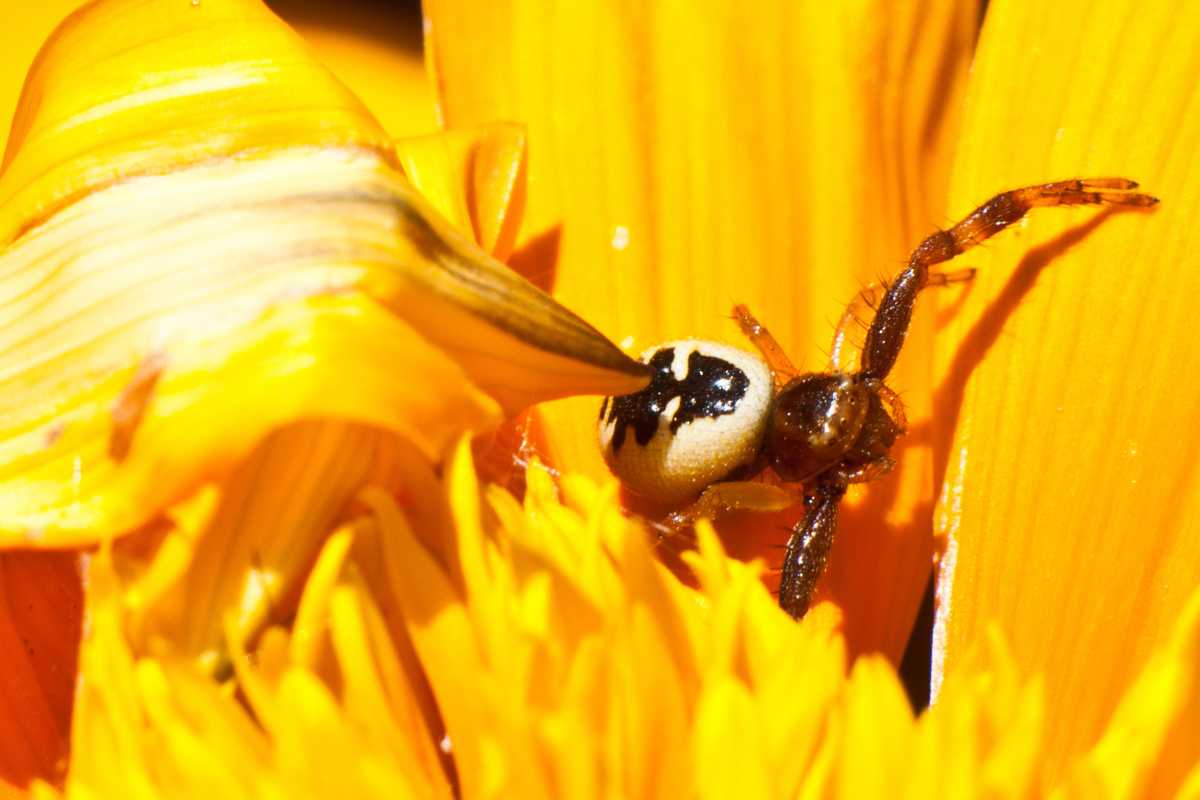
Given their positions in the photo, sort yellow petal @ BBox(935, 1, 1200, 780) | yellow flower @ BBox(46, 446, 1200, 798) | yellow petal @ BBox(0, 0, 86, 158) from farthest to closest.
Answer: yellow petal @ BBox(0, 0, 86, 158) → yellow petal @ BBox(935, 1, 1200, 780) → yellow flower @ BBox(46, 446, 1200, 798)

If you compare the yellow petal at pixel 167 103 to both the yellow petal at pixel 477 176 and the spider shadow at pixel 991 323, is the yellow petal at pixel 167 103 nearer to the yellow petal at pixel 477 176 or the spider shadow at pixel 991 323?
the yellow petal at pixel 477 176

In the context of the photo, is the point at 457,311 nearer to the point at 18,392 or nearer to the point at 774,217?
the point at 18,392

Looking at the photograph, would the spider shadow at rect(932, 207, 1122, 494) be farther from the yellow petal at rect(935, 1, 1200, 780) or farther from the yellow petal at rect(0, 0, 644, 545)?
the yellow petal at rect(0, 0, 644, 545)

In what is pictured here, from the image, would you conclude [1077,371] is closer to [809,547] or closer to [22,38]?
[809,547]

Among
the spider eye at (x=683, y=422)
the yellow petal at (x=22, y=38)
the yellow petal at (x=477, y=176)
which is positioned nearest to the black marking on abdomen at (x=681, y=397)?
the spider eye at (x=683, y=422)

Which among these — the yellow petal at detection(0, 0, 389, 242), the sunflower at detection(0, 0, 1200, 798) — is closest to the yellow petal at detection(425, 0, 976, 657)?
the sunflower at detection(0, 0, 1200, 798)

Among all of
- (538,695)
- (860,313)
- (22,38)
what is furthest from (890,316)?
(22,38)
